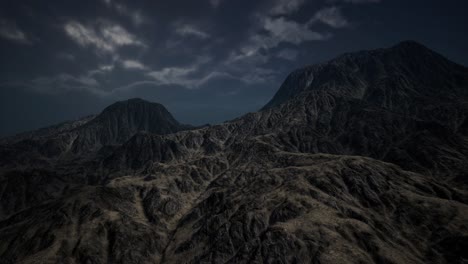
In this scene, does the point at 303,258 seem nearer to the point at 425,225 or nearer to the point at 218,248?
the point at 218,248

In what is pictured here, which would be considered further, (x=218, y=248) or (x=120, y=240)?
(x=120, y=240)

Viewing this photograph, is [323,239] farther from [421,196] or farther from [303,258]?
[421,196]

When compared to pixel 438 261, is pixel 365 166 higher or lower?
higher

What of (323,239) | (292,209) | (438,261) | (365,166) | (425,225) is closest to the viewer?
(438,261)

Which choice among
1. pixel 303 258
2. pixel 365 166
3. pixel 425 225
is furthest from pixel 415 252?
pixel 365 166

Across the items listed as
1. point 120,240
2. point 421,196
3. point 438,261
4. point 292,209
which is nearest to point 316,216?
point 292,209

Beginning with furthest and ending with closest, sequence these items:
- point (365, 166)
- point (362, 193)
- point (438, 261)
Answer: point (365, 166)
point (362, 193)
point (438, 261)

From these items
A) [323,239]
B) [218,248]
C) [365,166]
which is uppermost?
[365,166]

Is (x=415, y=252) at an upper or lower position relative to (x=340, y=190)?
lower

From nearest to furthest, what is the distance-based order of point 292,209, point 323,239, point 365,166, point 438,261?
point 438,261 < point 323,239 < point 292,209 < point 365,166
